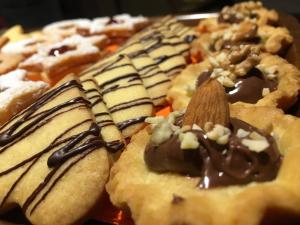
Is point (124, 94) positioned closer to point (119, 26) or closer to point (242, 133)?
point (242, 133)

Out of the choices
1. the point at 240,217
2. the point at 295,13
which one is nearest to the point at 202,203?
the point at 240,217

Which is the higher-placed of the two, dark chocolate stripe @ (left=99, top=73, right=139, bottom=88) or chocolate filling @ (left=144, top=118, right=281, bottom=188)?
chocolate filling @ (left=144, top=118, right=281, bottom=188)

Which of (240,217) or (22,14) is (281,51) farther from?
(22,14)

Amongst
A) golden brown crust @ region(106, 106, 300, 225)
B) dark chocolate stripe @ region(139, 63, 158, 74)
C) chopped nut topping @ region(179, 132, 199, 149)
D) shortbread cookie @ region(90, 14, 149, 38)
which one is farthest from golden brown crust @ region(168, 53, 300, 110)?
shortbread cookie @ region(90, 14, 149, 38)

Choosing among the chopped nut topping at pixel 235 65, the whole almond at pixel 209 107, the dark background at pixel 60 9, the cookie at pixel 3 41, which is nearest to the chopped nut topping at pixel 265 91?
the chopped nut topping at pixel 235 65

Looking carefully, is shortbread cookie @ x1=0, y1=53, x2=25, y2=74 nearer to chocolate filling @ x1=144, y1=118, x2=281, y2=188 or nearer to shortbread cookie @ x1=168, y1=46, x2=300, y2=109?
shortbread cookie @ x1=168, y1=46, x2=300, y2=109

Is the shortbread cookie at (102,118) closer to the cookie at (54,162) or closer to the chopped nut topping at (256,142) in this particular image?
the cookie at (54,162)
